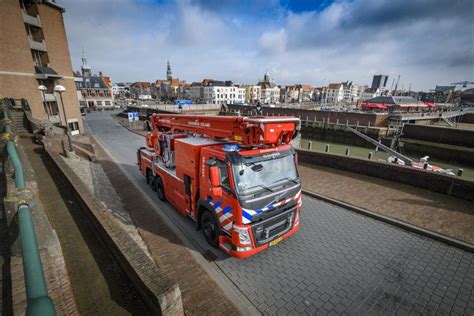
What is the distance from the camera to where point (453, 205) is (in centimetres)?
817

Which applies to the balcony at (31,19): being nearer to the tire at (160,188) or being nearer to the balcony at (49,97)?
the balcony at (49,97)

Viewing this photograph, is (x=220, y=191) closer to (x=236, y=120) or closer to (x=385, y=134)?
(x=236, y=120)

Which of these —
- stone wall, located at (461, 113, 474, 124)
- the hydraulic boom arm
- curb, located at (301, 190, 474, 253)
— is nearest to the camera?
the hydraulic boom arm

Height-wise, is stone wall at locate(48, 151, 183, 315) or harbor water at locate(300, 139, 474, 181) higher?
stone wall at locate(48, 151, 183, 315)

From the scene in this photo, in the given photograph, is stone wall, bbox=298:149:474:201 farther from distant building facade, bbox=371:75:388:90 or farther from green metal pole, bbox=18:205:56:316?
distant building facade, bbox=371:75:388:90

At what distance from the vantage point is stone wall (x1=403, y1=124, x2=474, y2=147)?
23.3 meters

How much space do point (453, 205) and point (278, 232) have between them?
7643 mm

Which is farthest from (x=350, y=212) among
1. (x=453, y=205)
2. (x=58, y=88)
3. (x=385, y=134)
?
(x=385, y=134)

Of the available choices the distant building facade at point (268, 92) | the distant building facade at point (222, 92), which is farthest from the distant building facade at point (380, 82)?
the distant building facade at point (222, 92)

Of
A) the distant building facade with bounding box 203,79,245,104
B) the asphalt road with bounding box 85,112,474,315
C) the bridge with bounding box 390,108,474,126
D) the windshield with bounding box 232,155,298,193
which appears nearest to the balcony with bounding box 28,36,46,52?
the asphalt road with bounding box 85,112,474,315

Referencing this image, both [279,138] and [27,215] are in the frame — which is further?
[279,138]

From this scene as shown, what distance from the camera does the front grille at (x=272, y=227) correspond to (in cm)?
530

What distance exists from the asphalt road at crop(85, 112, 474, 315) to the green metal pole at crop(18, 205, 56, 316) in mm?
4139

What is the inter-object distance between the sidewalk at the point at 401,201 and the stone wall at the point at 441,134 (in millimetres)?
22189
